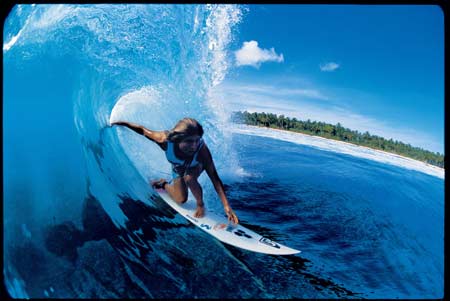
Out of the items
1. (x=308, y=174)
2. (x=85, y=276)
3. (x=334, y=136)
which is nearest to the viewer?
(x=85, y=276)

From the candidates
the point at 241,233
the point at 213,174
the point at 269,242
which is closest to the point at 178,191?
the point at 213,174

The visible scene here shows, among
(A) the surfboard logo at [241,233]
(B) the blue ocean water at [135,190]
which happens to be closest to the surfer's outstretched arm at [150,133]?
(B) the blue ocean water at [135,190]

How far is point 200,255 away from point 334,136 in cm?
285

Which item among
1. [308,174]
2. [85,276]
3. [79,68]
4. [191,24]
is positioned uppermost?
[191,24]

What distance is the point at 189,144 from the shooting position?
348cm

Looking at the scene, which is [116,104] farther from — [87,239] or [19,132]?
[87,239]

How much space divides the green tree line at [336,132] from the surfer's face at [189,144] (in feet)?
2.37

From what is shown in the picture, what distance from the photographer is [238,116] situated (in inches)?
152

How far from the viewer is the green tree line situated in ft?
13.0

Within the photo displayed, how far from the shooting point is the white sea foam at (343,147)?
4160 mm

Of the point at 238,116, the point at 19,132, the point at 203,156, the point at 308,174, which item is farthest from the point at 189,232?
the point at 308,174

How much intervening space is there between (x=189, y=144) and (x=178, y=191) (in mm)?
754

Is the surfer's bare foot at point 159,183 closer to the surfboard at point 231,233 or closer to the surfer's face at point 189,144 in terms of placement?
the surfboard at point 231,233

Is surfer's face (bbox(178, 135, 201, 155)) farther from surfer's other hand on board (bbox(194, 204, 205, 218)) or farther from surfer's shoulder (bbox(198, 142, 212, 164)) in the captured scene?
surfer's other hand on board (bbox(194, 204, 205, 218))
